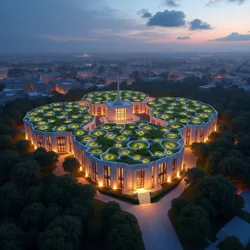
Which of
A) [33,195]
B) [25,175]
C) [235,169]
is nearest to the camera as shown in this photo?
[33,195]

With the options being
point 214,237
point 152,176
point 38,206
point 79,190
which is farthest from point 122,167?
point 214,237

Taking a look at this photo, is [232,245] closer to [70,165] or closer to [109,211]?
[109,211]

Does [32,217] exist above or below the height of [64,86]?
below

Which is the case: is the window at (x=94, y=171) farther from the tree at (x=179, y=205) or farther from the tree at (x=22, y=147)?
the tree at (x=22, y=147)

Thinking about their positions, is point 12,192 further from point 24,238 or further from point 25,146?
point 25,146

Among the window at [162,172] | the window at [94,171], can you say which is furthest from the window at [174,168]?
the window at [94,171]

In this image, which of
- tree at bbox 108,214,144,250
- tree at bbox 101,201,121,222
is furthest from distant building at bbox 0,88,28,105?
tree at bbox 108,214,144,250

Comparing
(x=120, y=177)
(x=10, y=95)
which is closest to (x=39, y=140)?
(x=120, y=177)
